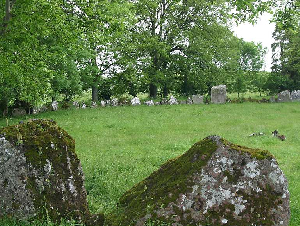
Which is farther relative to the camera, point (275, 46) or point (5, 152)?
point (275, 46)

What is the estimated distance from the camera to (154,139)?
1744 cm

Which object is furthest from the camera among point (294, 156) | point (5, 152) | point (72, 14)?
point (72, 14)

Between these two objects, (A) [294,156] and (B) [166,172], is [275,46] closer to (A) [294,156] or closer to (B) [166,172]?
(A) [294,156]

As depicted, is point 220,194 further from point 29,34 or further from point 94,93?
point 94,93

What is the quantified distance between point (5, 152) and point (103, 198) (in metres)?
A: 3.12

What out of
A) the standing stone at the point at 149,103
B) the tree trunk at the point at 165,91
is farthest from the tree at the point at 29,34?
the tree trunk at the point at 165,91

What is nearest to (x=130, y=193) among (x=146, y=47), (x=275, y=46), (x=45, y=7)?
(x=45, y=7)

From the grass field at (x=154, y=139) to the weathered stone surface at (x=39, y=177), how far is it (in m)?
1.17

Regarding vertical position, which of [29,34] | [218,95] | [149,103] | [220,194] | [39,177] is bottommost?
[220,194]

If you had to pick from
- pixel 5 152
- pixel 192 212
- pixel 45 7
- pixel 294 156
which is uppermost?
pixel 45 7

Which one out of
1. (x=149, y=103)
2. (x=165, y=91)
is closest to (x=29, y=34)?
(x=149, y=103)

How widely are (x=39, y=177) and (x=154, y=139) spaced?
38.0 feet

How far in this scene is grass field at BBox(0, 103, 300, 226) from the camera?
952 centimetres

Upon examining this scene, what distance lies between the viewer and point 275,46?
1971 inches
